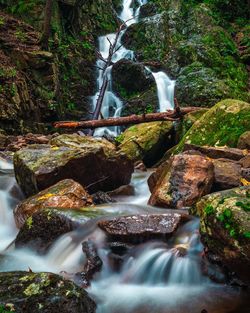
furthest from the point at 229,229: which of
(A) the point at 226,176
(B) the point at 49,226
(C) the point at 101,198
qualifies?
(C) the point at 101,198

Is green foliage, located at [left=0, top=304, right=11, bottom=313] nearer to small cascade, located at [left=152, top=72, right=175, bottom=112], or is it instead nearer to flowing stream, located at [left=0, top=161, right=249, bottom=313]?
flowing stream, located at [left=0, top=161, right=249, bottom=313]

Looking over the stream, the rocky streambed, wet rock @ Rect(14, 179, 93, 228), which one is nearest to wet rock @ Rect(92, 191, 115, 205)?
the rocky streambed

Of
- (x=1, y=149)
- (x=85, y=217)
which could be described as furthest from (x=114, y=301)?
(x=1, y=149)

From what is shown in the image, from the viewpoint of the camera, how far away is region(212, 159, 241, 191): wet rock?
554cm

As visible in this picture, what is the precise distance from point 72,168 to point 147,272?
2869mm

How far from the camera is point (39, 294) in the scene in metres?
2.96

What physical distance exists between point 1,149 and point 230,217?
805cm

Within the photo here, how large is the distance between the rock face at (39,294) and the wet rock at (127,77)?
1336cm

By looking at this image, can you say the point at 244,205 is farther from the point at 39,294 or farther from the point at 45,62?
the point at 45,62

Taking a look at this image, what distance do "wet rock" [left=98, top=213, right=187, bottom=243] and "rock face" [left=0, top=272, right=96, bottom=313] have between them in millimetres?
1186

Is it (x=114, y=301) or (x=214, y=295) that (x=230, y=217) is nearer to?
(x=214, y=295)

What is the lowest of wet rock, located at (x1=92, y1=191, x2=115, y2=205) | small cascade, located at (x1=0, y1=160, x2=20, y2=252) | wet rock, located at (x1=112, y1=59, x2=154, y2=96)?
small cascade, located at (x1=0, y1=160, x2=20, y2=252)

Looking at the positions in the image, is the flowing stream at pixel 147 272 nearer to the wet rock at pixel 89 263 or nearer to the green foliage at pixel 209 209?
the wet rock at pixel 89 263

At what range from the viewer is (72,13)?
59.0 ft
